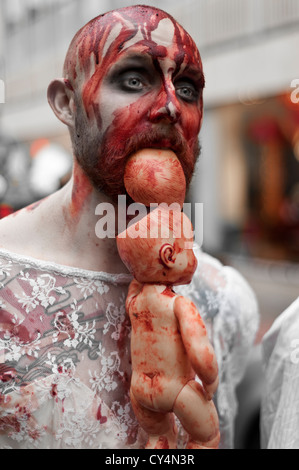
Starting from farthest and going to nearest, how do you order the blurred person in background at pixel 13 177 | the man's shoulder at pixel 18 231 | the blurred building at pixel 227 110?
the blurred building at pixel 227 110 → the blurred person in background at pixel 13 177 → the man's shoulder at pixel 18 231

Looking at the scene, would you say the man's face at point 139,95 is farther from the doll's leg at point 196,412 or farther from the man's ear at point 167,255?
the doll's leg at point 196,412

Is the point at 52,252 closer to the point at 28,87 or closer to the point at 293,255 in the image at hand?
the point at 293,255

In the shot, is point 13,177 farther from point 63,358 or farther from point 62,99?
point 63,358

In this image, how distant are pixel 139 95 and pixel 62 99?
0.84ft

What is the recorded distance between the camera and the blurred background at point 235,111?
7523 millimetres

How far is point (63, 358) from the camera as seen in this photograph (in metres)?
1.45

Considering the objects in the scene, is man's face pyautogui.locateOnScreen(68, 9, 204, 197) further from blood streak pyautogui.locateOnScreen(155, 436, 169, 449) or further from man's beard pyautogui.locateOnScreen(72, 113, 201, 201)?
blood streak pyautogui.locateOnScreen(155, 436, 169, 449)

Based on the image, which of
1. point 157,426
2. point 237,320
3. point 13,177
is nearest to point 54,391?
point 157,426

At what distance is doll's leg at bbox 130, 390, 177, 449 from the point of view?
4.15 ft

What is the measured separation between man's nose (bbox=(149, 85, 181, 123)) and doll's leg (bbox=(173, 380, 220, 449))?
60 centimetres

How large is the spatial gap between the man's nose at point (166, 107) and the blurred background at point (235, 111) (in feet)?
18.0

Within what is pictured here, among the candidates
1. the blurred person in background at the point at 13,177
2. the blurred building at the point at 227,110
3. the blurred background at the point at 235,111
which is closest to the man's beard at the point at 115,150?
the blurred person in background at the point at 13,177

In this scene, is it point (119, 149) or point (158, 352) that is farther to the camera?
point (119, 149)

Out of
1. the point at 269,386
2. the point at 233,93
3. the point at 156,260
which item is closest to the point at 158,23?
the point at 156,260
